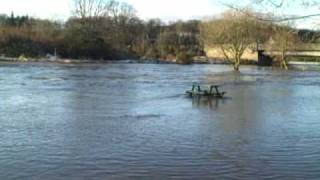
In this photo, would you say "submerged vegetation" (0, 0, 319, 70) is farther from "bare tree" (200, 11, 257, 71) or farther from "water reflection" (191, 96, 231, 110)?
"water reflection" (191, 96, 231, 110)

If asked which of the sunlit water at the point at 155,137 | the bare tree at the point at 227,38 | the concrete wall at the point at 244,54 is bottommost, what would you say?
the sunlit water at the point at 155,137

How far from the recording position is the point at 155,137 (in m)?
19.8

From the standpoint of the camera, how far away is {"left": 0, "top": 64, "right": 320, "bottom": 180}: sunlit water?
15.1 m

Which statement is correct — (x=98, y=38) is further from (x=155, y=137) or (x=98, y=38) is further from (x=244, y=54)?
(x=155, y=137)

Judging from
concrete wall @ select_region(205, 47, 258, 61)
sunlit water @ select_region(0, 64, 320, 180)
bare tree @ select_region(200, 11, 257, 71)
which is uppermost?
bare tree @ select_region(200, 11, 257, 71)

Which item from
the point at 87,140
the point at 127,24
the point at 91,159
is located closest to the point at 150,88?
the point at 87,140

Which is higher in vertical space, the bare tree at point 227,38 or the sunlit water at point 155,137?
the bare tree at point 227,38

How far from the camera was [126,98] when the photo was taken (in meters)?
33.5

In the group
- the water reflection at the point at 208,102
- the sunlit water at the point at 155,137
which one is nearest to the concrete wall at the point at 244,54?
the water reflection at the point at 208,102

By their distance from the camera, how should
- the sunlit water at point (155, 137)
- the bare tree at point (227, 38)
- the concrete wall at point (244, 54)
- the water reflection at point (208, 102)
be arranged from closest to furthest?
the sunlit water at point (155, 137)
the water reflection at point (208, 102)
the bare tree at point (227, 38)
the concrete wall at point (244, 54)

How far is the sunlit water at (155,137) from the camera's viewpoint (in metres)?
15.1

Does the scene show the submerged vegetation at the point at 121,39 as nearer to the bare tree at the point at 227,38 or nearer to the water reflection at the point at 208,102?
the bare tree at the point at 227,38

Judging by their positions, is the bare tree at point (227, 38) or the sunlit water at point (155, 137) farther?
the bare tree at point (227, 38)

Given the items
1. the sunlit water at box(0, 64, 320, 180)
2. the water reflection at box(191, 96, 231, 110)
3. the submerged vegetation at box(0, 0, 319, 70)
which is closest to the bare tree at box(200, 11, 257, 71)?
the submerged vegetation at box(0, 0, 319, 70)
